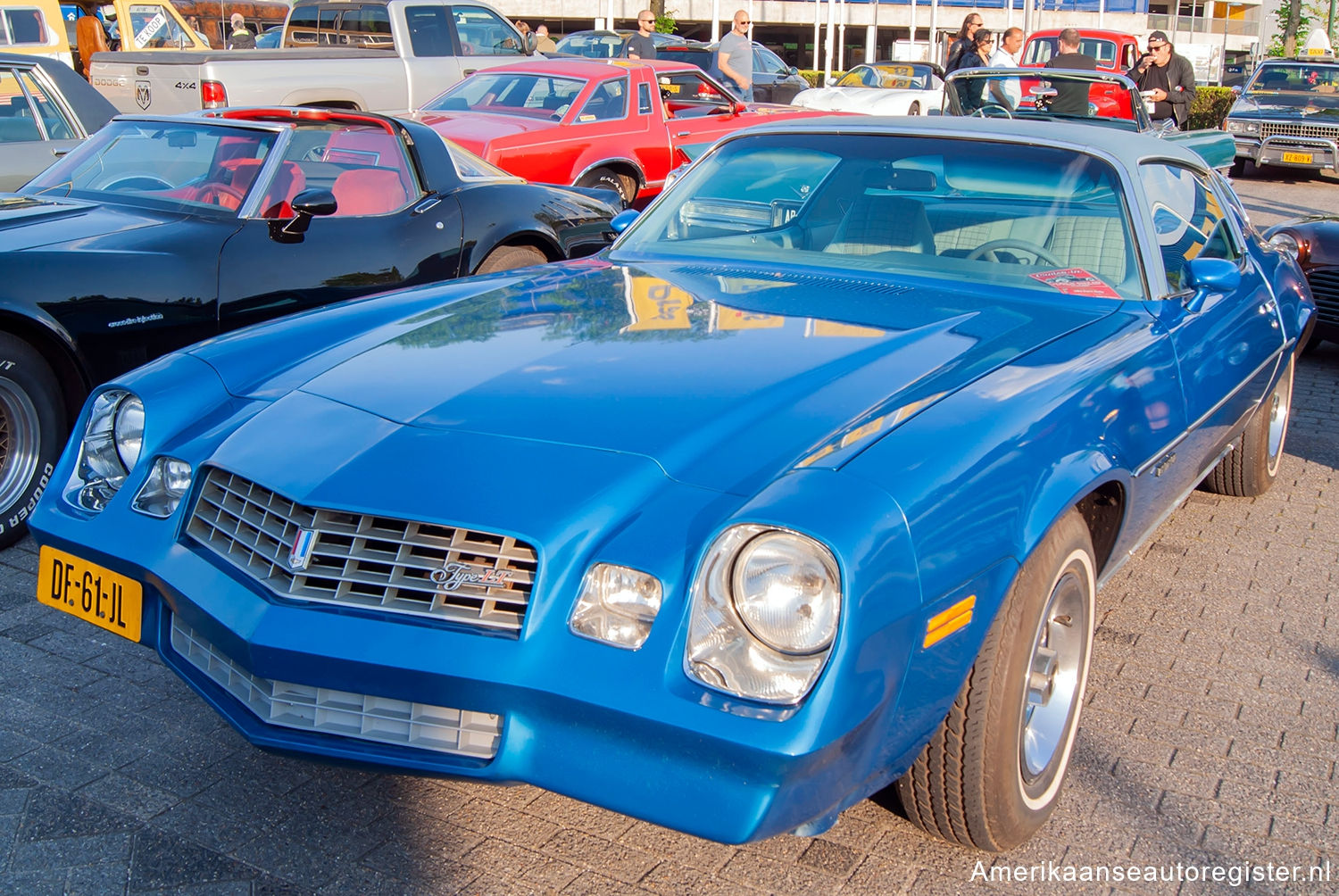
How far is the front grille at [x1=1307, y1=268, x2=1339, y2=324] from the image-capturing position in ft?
22.6

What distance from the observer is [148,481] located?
8.77 feet

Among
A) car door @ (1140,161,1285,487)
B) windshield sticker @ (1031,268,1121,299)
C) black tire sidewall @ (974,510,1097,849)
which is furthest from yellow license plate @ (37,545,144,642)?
car door @ (1140,161,1285,487)

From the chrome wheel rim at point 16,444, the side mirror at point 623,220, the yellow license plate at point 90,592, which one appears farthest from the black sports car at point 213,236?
the yellow license plate at point 90,592

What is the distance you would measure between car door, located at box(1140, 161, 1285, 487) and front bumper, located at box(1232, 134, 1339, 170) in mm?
12491

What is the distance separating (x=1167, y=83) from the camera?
40.8ft

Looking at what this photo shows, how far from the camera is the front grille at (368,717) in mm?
2098

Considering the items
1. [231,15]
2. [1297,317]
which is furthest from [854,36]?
[1297,317]

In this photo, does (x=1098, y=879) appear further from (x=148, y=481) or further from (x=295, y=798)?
(x=148, y=481)

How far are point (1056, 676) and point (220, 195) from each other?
155 inches

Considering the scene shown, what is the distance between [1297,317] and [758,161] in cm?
225

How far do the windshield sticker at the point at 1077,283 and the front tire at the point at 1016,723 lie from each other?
91 centimetres

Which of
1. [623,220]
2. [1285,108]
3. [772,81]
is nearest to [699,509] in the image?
[623,220]

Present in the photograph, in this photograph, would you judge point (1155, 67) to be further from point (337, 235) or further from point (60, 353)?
point (60, 353)

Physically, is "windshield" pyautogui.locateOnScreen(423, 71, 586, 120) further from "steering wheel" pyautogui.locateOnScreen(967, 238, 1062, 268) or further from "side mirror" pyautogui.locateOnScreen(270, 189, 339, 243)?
"steering wheel" pyautogui.locateOnScreen(967, 238, 1062, 268)
